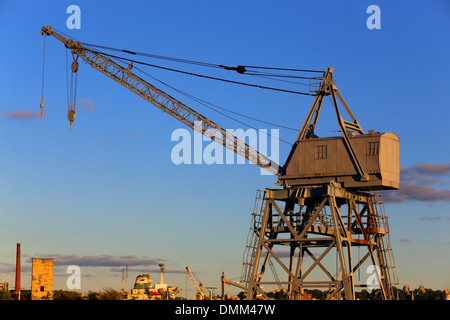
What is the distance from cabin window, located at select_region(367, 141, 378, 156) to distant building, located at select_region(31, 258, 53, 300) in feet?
279

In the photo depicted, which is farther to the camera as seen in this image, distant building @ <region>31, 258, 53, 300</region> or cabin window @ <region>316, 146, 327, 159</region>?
distant building @ <region>31, 258, 53, 300</region>

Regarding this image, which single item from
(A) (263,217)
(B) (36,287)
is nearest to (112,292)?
(B) (36,287)

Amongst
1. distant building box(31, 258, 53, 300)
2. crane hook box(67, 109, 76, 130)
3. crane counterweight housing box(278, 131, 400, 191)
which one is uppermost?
crane hook box(67, 109, 76, 130)

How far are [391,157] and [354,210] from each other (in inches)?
298

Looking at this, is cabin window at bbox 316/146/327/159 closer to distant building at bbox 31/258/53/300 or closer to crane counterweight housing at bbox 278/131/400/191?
crane counterweight housing at bbox 278/131/400/191

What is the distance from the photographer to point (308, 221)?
82125mm

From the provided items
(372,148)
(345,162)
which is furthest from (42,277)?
(372,148)

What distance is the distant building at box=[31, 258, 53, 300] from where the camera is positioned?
480ft

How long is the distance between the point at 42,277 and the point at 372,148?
8706 cm

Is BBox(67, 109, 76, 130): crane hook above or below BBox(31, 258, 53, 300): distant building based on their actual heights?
above

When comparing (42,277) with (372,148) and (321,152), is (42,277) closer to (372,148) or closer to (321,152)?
(321,152)

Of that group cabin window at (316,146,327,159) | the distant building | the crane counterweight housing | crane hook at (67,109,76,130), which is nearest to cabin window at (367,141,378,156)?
the crane counterweight housing
